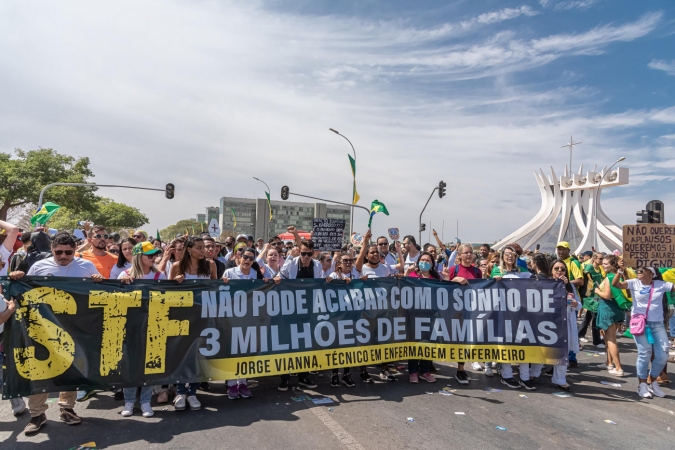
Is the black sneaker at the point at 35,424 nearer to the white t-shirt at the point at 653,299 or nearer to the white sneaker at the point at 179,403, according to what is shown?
the white sneaker at the point at 179,403

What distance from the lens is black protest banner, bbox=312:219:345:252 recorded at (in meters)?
10.4

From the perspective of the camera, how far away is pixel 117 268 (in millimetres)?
5777

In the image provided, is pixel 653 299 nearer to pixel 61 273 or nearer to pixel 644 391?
pixel 644 391

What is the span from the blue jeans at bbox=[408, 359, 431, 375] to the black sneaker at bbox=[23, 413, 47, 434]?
439 centimetres

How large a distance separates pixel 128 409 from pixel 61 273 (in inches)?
65.5

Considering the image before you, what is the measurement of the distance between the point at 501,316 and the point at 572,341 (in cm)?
143

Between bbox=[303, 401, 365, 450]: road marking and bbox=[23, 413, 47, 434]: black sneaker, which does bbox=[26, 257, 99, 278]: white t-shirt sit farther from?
bbox=[303, 401, 365, 450]: road marking

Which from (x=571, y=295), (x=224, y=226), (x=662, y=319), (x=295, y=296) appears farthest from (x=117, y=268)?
(x=224, y=226)

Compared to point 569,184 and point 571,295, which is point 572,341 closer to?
point 571,295

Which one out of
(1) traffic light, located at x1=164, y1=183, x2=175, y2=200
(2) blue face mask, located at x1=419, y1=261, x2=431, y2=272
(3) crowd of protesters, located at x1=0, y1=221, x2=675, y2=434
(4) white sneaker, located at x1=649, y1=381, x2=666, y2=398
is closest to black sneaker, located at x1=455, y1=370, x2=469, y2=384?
(3) crowd of protesters, located at x1=0, y1=221, x2=675, y2=434

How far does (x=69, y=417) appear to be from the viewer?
440cm

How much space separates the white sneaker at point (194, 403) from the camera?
483 centimetres

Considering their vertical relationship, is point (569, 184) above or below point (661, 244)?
above

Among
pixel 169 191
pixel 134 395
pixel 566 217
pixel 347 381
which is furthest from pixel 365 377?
pixel 566 217
